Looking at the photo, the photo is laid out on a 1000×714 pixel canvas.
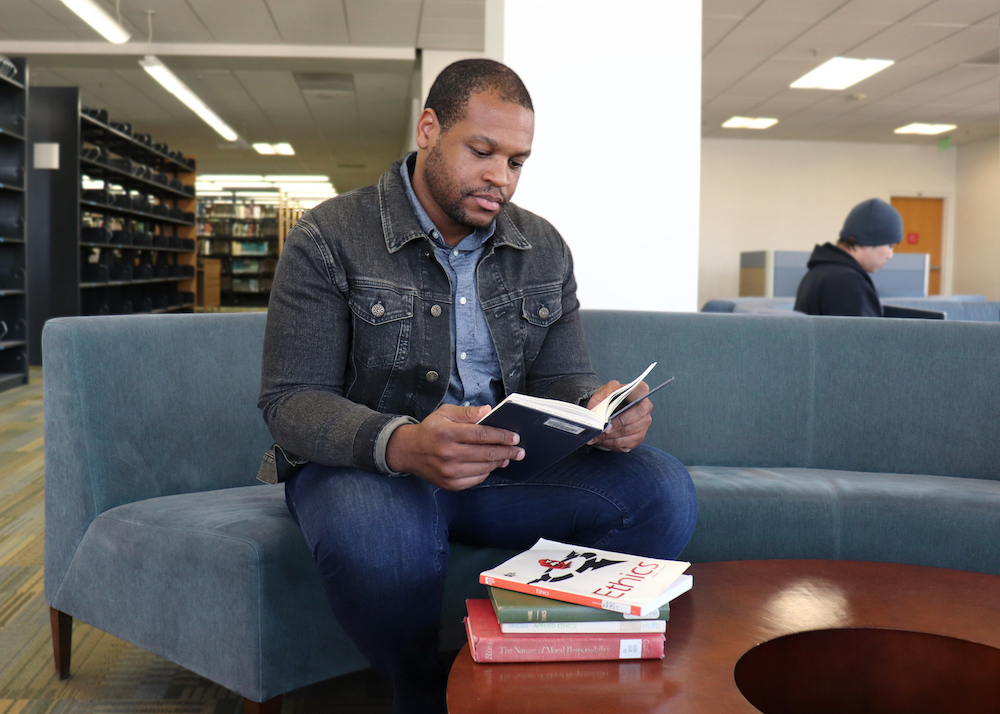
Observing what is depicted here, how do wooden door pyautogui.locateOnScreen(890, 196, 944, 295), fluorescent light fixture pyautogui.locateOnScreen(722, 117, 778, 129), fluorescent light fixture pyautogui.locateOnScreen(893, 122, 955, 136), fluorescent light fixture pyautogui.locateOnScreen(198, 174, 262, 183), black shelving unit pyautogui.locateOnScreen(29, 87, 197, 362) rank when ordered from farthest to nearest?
fluorescent light fixture pyautogui.locateOnScreen(198, 174, 262, 183)
wooden door pyautogui.locateOnScreen(890, 196, 944, 295)
fluorescent light fixture pyautogui.locateOnScreen(893, 122, 955, 136)
fluorescent light fixture pyautogui.locateOnScreen(722, 117, 778, 129)
black shelving unit pyautogui.locateOnScreen(29, 87, 197, 362)

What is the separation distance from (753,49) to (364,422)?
6.45 metres

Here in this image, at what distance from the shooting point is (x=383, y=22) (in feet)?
21.0

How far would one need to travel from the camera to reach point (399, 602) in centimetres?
109

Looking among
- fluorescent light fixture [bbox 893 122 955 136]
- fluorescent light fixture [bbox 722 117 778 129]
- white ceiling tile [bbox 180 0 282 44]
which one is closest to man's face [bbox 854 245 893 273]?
white ceiling tile [bbox 180 0 282 44]

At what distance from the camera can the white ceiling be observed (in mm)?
5973

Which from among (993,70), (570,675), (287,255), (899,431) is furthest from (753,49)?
(570,675)

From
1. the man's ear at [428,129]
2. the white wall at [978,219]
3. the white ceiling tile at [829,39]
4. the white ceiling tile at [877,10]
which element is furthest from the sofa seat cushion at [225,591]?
the white wall at [978,219]

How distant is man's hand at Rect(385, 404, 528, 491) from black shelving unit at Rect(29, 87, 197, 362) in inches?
252

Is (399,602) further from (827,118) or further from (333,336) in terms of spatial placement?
(827,118)

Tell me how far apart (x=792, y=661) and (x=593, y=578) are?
246mm

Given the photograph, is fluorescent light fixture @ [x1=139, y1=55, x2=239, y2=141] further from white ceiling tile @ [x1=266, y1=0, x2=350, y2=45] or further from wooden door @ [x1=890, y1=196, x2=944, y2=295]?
wooden door @ [x1=890, y1=196, x2=944, y2=295]

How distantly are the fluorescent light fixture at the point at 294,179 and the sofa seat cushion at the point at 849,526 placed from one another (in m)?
14.9

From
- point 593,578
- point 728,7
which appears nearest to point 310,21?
point 728,7

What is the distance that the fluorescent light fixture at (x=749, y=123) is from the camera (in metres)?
9.49
